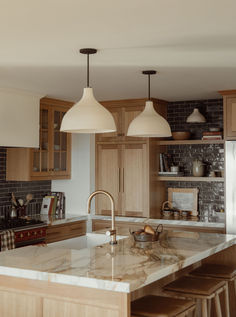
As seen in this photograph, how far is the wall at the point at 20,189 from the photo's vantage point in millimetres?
6170

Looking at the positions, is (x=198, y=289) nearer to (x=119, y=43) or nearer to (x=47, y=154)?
(x=119, y=43)

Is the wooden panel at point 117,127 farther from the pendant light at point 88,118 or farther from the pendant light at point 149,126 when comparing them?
the pendant light at point 88,118

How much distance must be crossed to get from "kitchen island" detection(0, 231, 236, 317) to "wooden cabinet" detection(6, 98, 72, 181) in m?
2.60

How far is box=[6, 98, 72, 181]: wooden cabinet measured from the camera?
6.07m

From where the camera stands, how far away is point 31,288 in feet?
9.77

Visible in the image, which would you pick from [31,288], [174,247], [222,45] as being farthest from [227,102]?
[31,288]

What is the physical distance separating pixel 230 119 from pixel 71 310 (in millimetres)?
3486

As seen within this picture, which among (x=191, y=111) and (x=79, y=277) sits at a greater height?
A: (x=191, y=111)

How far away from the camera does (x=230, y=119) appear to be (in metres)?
5.60

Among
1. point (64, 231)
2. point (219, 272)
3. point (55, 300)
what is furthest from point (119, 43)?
point (64, 231)

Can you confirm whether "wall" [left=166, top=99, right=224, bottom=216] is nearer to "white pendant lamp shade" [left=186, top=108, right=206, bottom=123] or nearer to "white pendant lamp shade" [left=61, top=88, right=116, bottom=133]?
"white pendant lamp shade" [left=186, top=108, right=206, bottom=123]

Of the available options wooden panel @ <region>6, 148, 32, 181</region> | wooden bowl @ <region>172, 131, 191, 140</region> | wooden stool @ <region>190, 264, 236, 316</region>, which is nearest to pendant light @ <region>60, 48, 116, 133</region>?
wooden stool @ <region>190, 264, 236, 316</region>

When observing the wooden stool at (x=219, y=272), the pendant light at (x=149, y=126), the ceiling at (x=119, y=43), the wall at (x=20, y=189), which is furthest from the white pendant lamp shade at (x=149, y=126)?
the wall at (x=20, y=189)

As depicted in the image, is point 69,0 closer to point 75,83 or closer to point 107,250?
point 107,250
